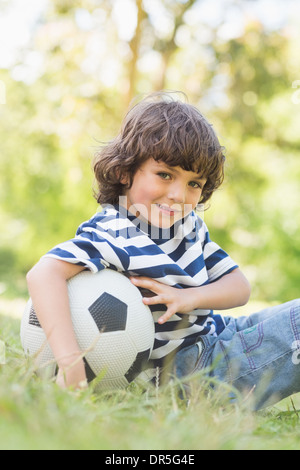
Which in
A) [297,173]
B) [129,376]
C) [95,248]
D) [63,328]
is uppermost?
[95,248]

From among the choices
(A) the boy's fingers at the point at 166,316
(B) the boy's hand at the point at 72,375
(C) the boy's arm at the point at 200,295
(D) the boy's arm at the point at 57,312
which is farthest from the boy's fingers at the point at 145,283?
(B) the boy's hand at the point at 72,375

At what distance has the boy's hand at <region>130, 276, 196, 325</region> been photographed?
223 centimetres

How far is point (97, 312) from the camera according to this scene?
2049mm

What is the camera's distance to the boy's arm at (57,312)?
73.9 inches

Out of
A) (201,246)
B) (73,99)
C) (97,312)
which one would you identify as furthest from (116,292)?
(73,99)

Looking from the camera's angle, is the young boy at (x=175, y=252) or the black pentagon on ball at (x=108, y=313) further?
the young boy at (x=175, y=252)

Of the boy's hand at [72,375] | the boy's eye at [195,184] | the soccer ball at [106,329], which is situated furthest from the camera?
the boy's eye at [195,184]

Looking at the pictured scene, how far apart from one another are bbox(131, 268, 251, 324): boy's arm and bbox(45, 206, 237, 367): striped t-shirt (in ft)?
0.15

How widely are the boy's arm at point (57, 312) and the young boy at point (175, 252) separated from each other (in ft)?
0.07

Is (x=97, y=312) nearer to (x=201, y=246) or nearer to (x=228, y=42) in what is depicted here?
(x=201, y=246)

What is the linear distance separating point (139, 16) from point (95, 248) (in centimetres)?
1007

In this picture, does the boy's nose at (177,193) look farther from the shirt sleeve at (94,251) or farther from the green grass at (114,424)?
the green grass at (114,424)

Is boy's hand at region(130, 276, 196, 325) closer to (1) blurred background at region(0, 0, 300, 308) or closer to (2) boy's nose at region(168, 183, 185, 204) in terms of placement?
(2) boy's nose at region(168, 183, 185, 204)

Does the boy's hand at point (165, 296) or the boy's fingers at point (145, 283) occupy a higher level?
the boy's fingers at point (145, 283)
